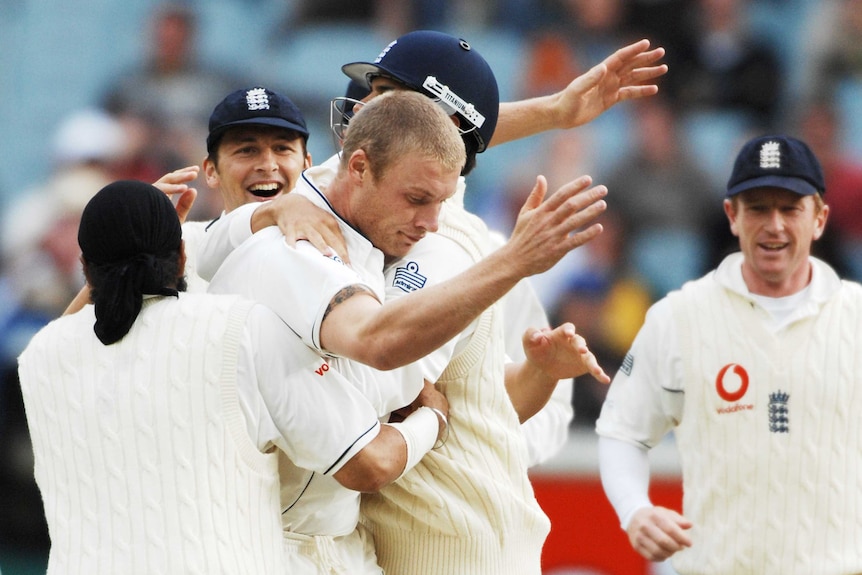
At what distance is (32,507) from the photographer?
27.6 feet

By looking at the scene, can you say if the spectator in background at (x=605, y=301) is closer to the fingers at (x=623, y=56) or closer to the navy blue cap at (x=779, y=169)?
the navy blue cap at (x=779, y=169)

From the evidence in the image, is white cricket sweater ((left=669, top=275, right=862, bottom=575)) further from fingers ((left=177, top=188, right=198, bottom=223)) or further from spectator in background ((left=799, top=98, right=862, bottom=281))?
spectator in background ((left=799, top=98, right=862, bottom=281))

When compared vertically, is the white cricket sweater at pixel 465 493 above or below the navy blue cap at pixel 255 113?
below

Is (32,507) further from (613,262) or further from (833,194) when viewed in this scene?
(833,194)

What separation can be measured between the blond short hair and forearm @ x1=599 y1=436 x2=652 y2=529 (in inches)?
87.2

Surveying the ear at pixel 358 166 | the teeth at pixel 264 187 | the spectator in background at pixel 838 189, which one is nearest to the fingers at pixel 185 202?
the teeth at pixel 264 187

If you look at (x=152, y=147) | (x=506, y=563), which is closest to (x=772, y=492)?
(x=506, y=563)

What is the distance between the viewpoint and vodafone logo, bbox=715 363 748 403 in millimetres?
5062

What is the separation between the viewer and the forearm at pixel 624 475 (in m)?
5.15

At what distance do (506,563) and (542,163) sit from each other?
254 inches

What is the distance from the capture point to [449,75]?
151 inches

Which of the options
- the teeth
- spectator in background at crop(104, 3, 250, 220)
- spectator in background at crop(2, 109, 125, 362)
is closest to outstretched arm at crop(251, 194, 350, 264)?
the teeth

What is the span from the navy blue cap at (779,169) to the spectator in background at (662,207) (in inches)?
169

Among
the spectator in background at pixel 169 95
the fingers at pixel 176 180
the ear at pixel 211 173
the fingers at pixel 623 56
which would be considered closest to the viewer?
the fingers at pixel 176 180
